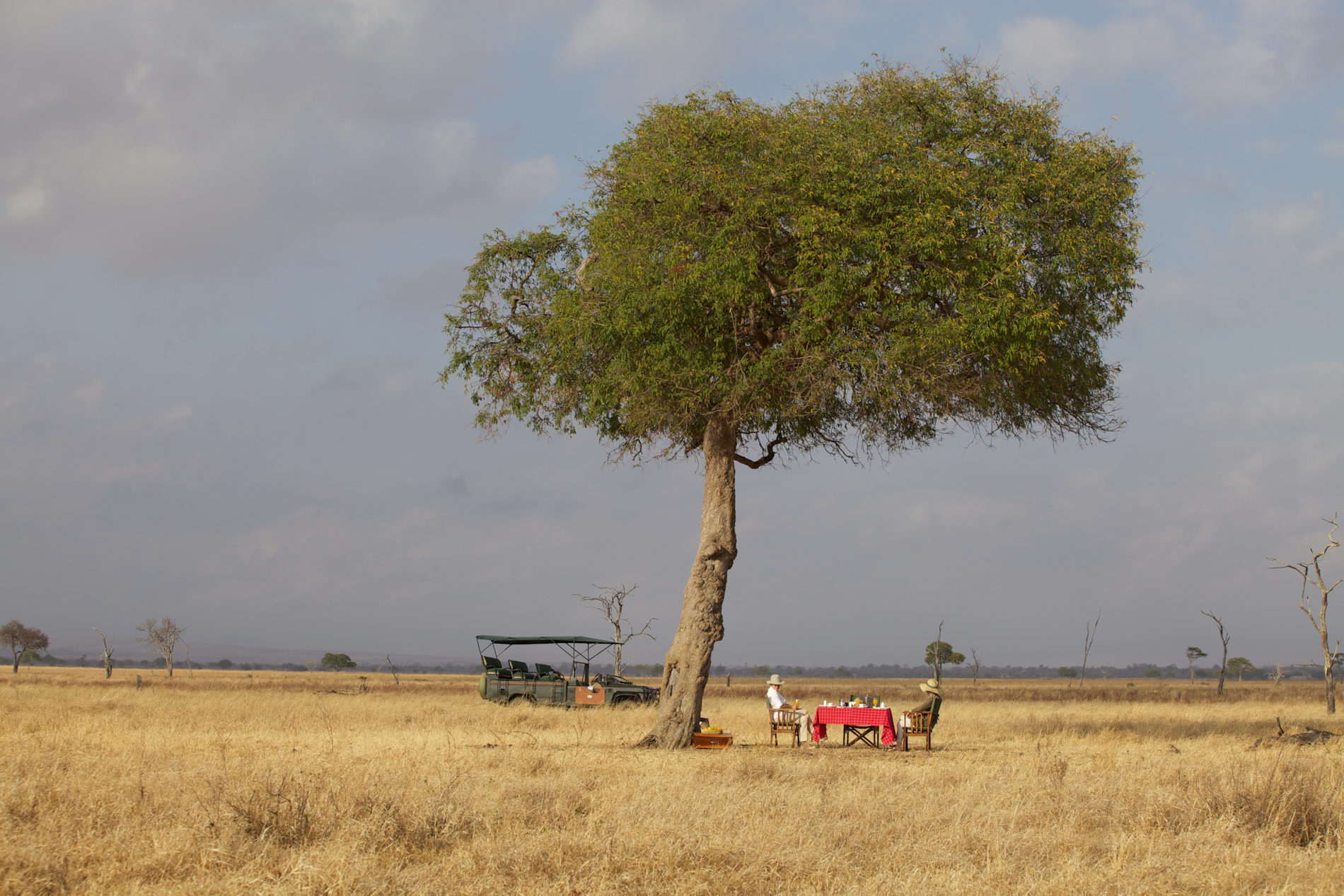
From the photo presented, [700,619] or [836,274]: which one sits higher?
[836,274]

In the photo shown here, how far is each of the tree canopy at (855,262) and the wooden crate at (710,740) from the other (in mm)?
5416

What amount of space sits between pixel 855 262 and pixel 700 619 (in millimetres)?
6462

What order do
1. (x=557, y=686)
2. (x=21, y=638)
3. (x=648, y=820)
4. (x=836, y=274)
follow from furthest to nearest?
(x=21, y=638)
(x=557, y=686)
(x=836, y=274)
(x=648, y=820)

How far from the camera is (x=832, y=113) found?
55.8 ft

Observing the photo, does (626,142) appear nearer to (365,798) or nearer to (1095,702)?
(365,798)

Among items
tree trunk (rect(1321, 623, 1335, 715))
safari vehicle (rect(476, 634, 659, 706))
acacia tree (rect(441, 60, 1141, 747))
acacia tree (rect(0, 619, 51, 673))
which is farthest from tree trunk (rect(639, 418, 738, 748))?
acacia tree (rect(0, 619, 51, 673))

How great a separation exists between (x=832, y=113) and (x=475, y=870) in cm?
1394

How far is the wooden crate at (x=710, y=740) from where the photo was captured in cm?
1678

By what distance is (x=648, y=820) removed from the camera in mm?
8469

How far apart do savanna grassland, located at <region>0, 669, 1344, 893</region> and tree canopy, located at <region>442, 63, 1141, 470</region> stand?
5.93 metres

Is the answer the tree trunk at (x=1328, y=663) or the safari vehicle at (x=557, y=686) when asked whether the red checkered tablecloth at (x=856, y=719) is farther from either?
the tree trunk at (x=1328, y=663)

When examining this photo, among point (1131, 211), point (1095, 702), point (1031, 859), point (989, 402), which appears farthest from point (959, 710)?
point (1031, 859)

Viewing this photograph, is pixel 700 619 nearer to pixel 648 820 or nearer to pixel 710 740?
pixel 710 740

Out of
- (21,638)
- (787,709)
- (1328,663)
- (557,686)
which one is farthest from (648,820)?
(21,638)
